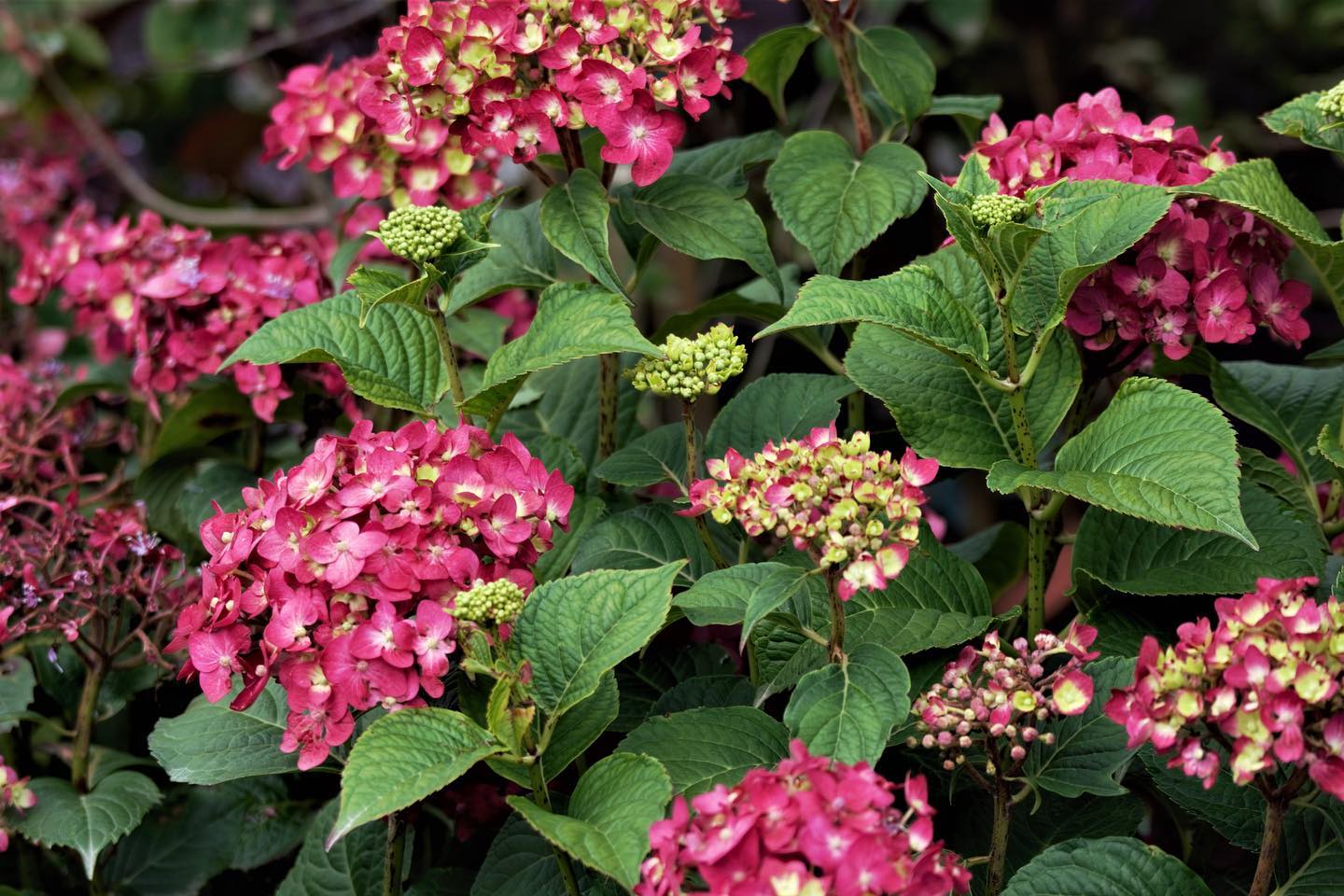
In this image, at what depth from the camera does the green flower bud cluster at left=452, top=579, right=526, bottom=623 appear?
87cm

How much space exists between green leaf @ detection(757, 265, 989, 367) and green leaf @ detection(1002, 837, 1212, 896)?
0.34m

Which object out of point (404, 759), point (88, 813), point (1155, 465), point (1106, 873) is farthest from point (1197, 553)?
point (88, 813)

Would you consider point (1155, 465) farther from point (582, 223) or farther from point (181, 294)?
point (181, 294)

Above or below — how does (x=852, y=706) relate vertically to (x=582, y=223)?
below

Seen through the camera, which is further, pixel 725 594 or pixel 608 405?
pixel 608 405

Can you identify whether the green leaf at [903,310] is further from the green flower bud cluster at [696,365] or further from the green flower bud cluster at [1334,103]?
the green flower bud cluster at [1334,103]

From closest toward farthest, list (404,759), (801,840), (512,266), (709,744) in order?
1. (801,840)
2. (404,759)
3. (709,744)
4. (512,266)

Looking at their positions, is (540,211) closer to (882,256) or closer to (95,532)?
(95,532)

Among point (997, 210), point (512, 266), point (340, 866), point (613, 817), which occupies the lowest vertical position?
point (340, 866)

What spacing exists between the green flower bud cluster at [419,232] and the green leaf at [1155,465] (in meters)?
0.43

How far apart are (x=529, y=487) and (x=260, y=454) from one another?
0.62m

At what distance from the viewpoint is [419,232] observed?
1.02 metres

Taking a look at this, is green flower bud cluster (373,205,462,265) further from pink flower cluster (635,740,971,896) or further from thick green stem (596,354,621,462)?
A: pink flower cluster (635,740,971,896)

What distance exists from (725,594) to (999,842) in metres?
0.26
